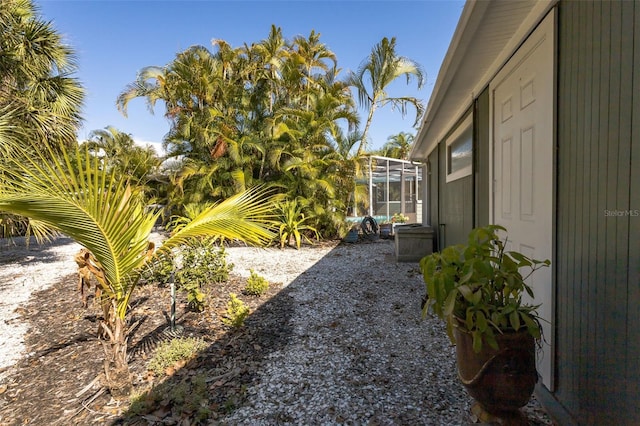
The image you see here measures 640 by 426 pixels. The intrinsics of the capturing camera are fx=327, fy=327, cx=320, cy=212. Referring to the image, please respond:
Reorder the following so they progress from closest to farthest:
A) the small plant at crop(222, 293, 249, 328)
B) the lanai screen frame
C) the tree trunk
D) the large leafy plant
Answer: the large leafy plant < the tree trunk < the small plant at crop(222, 293, 249, 328) < the lanai screen frame

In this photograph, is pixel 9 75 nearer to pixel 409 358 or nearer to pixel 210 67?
pixel 210 67

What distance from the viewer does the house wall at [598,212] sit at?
1288 millimetres

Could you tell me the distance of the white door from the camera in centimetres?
204

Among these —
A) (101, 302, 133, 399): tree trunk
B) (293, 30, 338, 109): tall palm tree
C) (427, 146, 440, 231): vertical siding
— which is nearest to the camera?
(101, 302, 133, 399): tree trunk

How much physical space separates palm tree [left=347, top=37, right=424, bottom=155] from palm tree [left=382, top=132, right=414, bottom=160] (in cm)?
987

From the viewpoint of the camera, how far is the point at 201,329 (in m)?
3.35

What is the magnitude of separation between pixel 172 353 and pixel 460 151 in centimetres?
460

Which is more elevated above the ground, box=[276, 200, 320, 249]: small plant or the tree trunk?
box=[276, 200, 320, 249]: small plant

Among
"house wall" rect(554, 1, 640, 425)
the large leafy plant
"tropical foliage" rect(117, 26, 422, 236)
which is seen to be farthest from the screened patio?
the large leafy plant

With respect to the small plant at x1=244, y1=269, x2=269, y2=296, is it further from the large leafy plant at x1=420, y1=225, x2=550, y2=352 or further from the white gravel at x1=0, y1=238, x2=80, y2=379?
the large leafy plant at x1=420, y1=225, x2=550, y2=352

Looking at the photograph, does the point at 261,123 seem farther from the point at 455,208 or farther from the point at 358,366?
the point at 358,366

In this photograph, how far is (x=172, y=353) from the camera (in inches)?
105

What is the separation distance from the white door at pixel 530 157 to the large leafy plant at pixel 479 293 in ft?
2.25

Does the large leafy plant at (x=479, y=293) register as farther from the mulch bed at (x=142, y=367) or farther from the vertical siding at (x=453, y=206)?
the vertical siding at (x=453, y=206)
